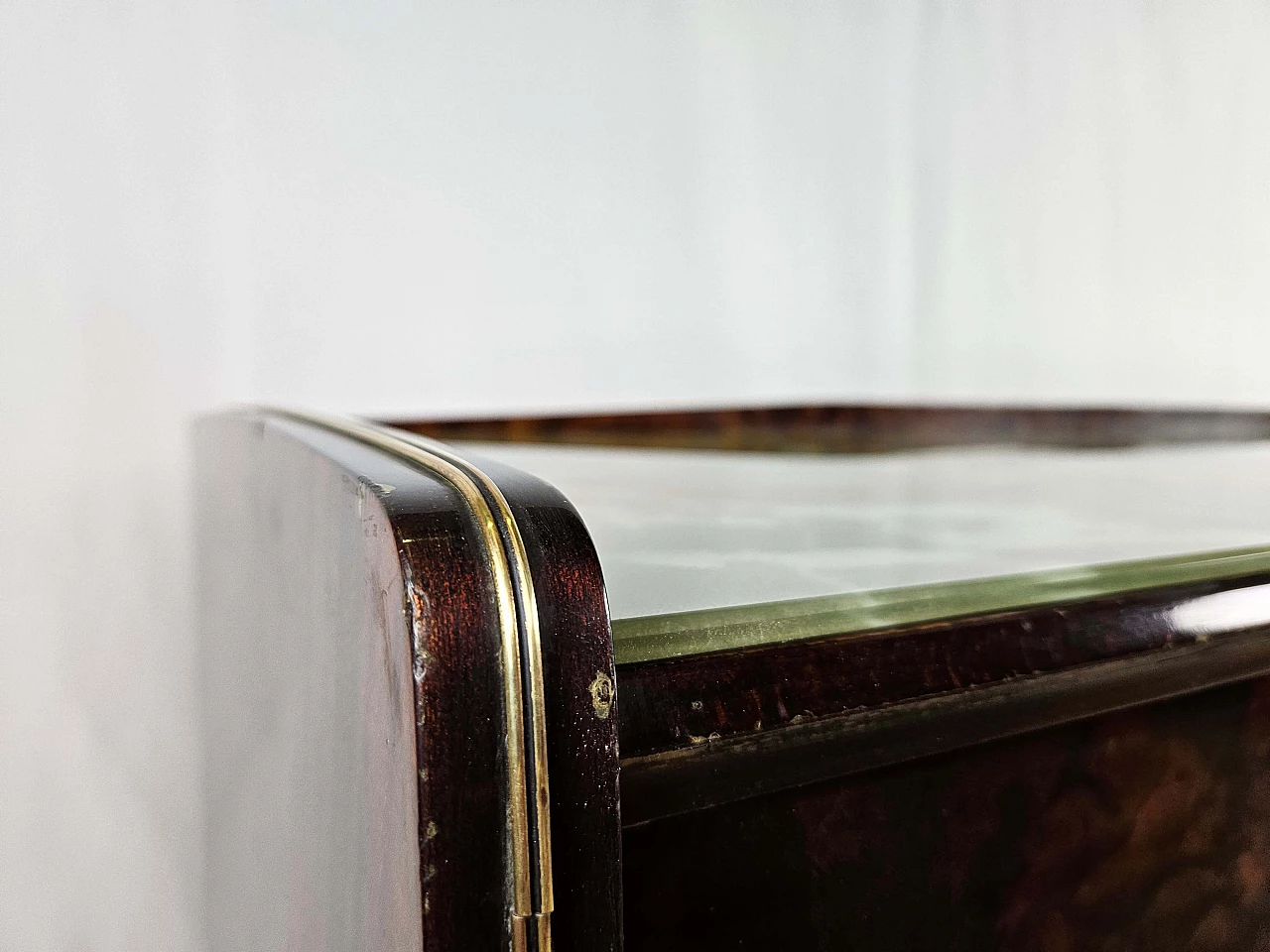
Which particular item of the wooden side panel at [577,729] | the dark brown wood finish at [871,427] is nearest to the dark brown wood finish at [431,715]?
the wooden side panel at [577,729]

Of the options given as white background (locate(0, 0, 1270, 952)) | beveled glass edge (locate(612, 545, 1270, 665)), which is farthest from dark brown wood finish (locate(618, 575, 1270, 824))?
white background (locate(0, 0, 1270, 952))

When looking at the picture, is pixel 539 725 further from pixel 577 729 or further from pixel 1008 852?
pixel 1008 852

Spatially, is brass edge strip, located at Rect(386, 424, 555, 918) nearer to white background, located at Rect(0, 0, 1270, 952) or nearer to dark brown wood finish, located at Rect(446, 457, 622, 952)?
dark brown wood finish, located at Rect(446, 457, 622, 952)

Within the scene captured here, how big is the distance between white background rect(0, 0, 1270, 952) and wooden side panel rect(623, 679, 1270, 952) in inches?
34.3

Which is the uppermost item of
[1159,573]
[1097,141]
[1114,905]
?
[1097,141]

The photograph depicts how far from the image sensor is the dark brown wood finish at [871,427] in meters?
1.26

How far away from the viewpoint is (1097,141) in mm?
1716

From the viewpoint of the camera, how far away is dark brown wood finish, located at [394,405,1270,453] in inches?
49.6

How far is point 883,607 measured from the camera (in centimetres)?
27

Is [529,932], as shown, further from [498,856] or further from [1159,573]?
[1159,573]

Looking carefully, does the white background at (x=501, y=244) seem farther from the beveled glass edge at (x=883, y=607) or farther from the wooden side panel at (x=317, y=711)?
the beveled glass edge at (x=883, y=607)

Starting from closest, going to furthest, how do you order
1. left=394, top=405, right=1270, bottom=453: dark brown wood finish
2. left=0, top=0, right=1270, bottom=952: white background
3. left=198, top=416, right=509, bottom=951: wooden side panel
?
left=198, top=416, right=509, bottom=951: wooden side panel → left=0, top=0, right=1270, bottom=952: white background → left=394, top=405, right=1270, bottom=453: dark brown wood finish

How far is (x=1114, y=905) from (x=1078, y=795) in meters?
0.05

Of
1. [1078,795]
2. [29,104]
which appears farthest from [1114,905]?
[29,104]
